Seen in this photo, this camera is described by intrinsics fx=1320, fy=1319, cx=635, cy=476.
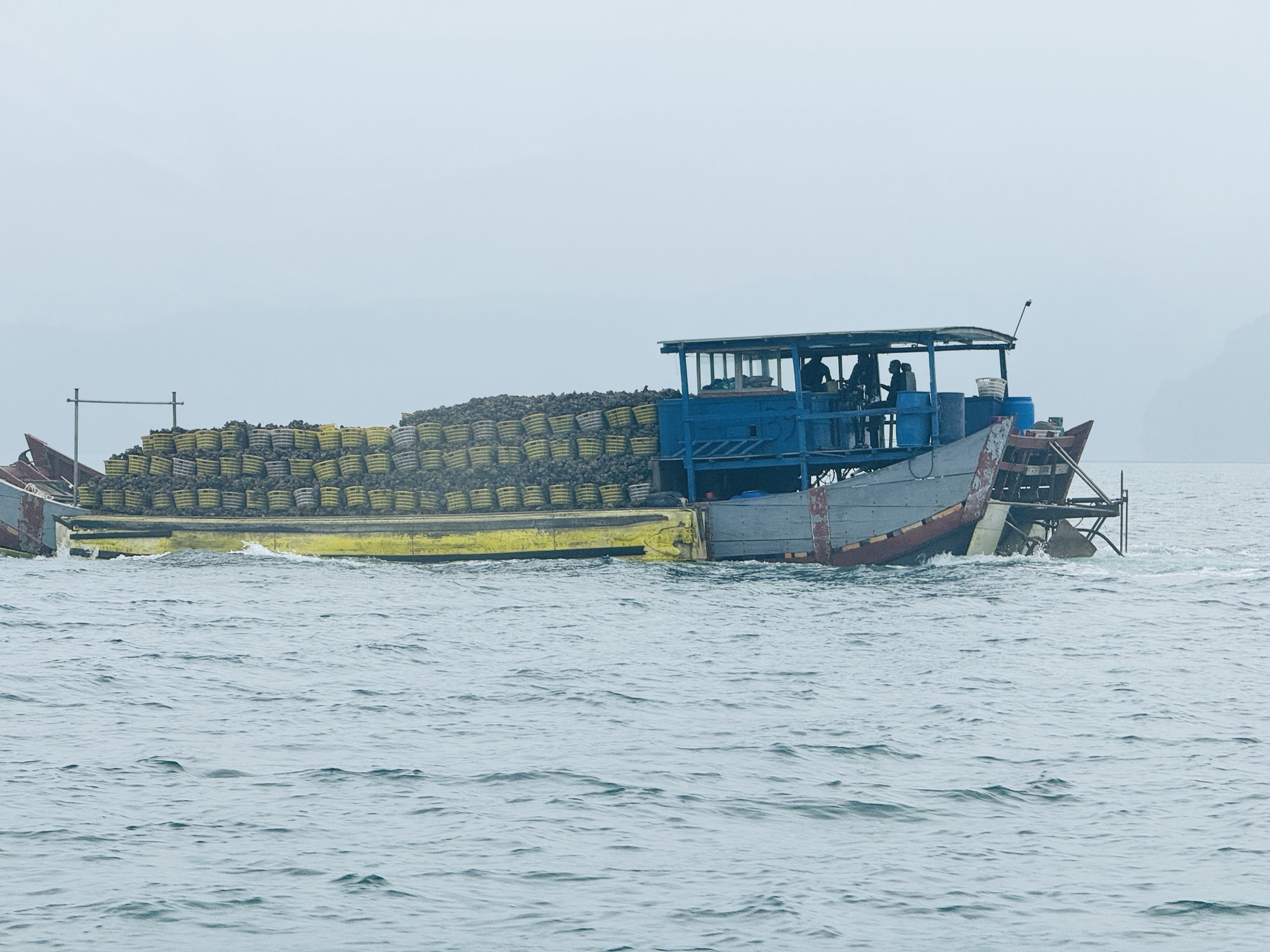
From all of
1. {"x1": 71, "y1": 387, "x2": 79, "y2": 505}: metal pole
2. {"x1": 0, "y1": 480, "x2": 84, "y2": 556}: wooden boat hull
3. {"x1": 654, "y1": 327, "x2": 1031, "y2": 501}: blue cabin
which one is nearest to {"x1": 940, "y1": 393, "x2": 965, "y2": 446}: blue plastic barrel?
{"x1": 654, "y1": 327, "x2": 1031, "y2": 501}: blue cabin

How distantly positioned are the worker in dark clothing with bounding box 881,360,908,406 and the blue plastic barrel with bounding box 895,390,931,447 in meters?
0.73

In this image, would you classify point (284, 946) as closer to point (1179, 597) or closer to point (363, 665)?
point (363, 665)

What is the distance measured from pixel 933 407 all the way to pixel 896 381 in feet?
5.05

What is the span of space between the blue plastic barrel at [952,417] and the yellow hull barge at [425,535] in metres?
5.16

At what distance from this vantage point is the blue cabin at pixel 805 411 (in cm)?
2559

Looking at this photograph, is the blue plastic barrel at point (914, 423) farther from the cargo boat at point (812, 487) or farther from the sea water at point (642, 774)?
the sea water at point (642, 774)

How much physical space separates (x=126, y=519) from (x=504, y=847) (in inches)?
902

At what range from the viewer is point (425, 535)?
88.3ft

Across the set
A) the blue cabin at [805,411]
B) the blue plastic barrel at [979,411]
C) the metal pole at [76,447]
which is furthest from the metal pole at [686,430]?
the metal pole at [76,447]

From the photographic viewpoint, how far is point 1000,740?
13.1 meters

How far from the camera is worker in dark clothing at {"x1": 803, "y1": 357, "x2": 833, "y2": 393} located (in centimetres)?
2772

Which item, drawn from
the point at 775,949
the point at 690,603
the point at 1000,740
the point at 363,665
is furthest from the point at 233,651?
the point at 775,949

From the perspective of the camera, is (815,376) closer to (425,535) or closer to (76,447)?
(425,535)

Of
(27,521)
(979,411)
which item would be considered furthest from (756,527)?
(27,521)
